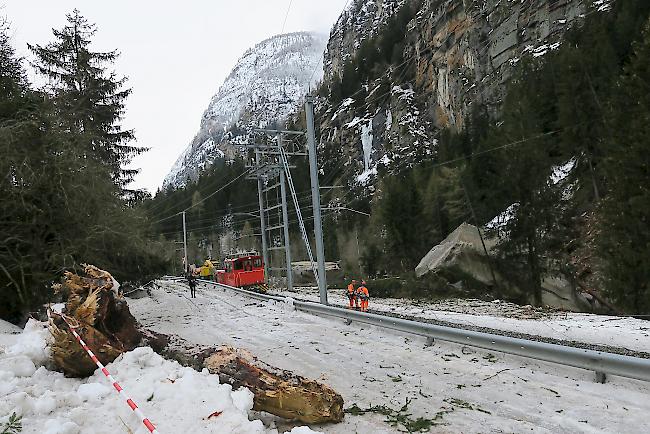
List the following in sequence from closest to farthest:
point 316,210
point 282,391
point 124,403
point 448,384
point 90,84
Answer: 1. point 124,403
2. point 282,391
3. point 448,384
4. point 316,210
5. point 90,84

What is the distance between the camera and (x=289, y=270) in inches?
981

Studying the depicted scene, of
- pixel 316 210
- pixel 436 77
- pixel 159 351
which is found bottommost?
pixel 159 351

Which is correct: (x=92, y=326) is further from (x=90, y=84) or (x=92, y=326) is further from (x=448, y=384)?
(x=90, y=84)

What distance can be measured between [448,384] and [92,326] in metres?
5.19

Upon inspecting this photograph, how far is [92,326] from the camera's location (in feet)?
21.5

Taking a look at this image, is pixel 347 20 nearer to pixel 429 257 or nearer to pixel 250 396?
pixel 429 257

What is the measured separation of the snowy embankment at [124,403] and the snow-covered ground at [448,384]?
77cm

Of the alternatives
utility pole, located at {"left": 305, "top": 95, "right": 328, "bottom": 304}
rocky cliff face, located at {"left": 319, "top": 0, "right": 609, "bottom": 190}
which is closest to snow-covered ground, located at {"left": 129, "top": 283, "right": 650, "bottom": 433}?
utility pole, located at {"left": 305, "top": 95, "right": 328, "bottom": 304}

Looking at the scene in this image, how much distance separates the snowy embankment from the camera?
402cm

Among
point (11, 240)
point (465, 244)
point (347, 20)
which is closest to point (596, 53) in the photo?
point (465, 244)

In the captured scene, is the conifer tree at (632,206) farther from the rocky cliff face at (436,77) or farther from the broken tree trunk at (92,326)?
the rocky cliff face at (436,77)

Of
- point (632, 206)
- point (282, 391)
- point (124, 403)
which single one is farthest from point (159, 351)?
point (632, 206)

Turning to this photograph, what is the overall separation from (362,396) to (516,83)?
53.6 metres

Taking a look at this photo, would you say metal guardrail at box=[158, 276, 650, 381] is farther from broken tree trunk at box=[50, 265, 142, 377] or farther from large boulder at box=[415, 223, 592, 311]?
large boulder at box=[415, 223, 592, 311]
